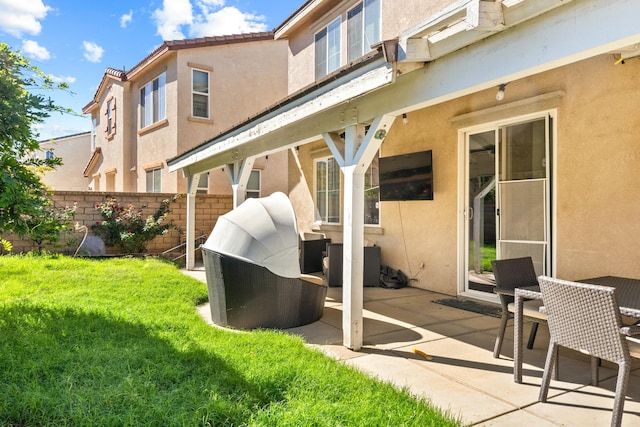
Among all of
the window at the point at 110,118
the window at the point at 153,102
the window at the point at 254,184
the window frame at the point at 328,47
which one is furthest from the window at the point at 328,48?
the window at the point at 110,118

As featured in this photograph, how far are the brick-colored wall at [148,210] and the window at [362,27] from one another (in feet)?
20.6

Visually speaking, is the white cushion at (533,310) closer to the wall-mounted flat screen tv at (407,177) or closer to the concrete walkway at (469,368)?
the concrete walkway at (469,368)

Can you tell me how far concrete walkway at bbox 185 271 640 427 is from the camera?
3053 mm

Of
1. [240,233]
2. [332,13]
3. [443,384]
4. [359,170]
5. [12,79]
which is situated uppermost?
[332,13]

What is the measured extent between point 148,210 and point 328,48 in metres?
6.65

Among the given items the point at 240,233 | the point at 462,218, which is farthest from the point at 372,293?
the point at 240,233

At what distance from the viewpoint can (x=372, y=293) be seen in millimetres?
7512

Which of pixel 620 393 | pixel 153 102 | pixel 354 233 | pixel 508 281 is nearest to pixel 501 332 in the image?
pixel 508 281

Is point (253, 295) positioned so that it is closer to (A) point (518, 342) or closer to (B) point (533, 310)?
(A) point (518, 342)

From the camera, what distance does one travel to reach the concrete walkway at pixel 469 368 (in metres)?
3.05

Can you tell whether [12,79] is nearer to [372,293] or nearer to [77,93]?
[77,93]

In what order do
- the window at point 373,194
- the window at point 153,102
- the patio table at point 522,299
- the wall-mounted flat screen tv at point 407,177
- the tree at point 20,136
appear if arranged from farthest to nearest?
the window at point 153,102, the window at point 373,194, the wall-mounted flat screen tv at point 407,177, the tree at point 20,136, the patio table at point 522,299

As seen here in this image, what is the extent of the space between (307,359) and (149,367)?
1.34 meters

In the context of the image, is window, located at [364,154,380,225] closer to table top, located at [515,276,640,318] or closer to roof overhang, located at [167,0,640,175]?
roof overhang, located at [167,0,640,175]
